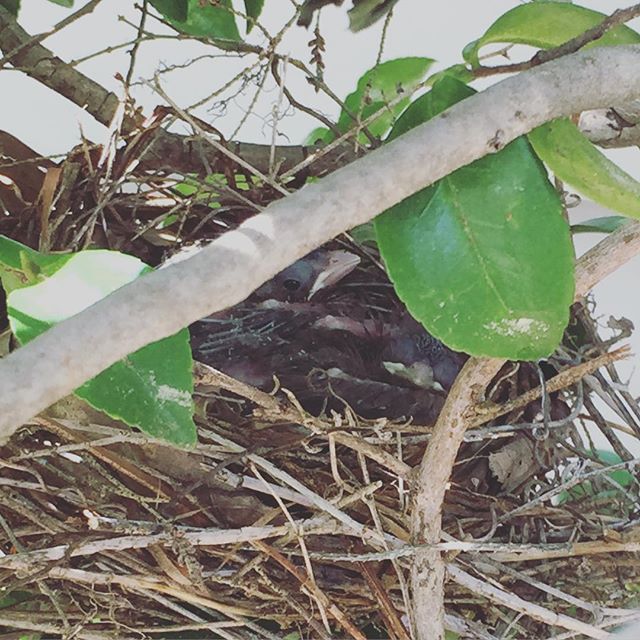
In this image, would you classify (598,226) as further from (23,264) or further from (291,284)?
(23,264)

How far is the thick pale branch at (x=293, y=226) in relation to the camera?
0.26m

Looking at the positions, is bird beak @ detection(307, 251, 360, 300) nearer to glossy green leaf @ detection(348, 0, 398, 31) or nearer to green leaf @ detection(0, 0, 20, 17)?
glossy green leaf @ detection(348, 0, 398, 31)

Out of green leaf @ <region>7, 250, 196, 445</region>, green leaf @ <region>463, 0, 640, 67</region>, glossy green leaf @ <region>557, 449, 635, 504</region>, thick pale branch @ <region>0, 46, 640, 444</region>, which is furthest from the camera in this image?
glossy green leaf @ <region>557, 449, 635, 504</region>

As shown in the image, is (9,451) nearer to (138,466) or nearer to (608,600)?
(138,466)

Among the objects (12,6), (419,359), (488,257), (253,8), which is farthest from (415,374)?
(12,6)

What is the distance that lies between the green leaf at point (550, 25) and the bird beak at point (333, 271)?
0.16 meters

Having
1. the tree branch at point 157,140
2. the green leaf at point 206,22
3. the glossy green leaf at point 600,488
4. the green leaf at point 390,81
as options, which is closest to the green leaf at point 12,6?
the tree branch at point 157,140

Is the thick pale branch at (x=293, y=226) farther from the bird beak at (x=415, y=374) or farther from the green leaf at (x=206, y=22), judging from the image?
the green leaf at (x=206, y=22)

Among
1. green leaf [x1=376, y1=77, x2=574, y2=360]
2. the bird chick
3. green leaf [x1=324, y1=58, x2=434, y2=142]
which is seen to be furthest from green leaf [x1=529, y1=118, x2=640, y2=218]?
green leaf [x1=324, y1=58, x2=434, y2=142]

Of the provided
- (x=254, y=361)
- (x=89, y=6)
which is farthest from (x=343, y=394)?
(x=89, y=6)

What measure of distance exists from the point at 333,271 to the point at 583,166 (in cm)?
20

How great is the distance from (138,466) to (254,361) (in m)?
0.09

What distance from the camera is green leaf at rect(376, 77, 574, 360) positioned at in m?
0.38

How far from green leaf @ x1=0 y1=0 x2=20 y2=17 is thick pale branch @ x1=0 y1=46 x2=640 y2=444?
0.42m
